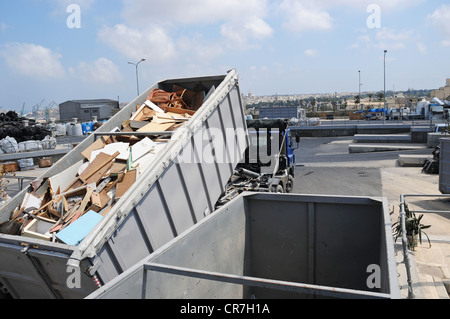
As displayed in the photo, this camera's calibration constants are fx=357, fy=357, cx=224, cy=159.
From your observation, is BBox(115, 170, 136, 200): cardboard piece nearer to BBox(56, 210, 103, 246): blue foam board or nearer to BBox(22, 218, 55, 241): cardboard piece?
BBox(56, 210, 103, 246): blue foam board

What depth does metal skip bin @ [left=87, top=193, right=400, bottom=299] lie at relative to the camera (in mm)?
4242

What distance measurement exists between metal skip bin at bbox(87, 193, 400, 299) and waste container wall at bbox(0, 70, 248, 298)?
868 millimetres

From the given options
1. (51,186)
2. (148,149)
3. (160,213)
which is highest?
(148,149)

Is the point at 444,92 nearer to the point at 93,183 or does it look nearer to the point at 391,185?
the point at 391,185

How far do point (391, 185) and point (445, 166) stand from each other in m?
3.47

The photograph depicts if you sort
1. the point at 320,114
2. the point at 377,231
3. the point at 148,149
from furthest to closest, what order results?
1. the point at 320,114
2. the point at 148,149
3. the point at 377,231

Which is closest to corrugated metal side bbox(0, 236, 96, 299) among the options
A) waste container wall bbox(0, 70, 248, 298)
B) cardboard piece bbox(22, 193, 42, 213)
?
waste container wall bbox(0, 70, 248, 298)

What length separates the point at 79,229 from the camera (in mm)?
4219

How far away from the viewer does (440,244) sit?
28.0 feet

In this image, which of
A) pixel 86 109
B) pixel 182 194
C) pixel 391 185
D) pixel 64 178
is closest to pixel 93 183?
pixel 64 178

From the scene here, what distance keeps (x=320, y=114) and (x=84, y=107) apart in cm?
4743

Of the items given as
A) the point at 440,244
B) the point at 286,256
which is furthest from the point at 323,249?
the point at 440,244
